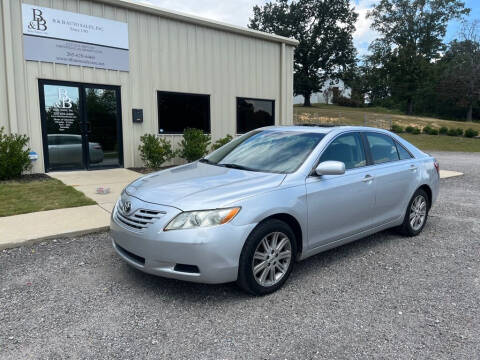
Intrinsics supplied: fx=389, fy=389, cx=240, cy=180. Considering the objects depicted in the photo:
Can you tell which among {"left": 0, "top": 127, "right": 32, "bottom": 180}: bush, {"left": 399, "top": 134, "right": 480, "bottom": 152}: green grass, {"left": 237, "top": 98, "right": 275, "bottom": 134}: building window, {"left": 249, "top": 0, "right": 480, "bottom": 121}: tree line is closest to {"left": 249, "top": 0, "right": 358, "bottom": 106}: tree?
{"left": 249, "top": 0, "right": 480, "bottom": 121}: tree line

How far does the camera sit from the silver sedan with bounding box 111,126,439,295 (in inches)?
131

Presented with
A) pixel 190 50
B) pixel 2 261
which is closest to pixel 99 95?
pixel 190 50

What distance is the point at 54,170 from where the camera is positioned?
9.83 metres

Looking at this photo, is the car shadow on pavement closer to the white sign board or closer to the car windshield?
the car windshield

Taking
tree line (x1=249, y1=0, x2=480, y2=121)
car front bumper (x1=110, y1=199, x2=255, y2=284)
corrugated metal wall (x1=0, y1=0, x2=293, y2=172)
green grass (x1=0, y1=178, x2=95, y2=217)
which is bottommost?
green grass (x1=0, y1=178, x2=95, y2=217)

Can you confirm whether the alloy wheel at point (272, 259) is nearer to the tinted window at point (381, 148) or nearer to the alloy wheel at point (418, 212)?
the tinted window at point (381, 148)

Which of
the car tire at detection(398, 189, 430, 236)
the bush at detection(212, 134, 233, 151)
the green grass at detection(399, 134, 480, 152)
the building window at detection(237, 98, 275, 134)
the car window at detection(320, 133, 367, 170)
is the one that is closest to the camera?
the car window at detection(320, 133, 367, 170)

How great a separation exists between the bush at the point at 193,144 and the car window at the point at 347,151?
274 inches

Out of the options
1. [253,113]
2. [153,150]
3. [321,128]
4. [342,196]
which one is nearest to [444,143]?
[253,113]

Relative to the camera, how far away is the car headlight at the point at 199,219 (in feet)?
10.8

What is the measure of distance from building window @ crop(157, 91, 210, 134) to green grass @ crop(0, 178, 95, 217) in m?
3.88

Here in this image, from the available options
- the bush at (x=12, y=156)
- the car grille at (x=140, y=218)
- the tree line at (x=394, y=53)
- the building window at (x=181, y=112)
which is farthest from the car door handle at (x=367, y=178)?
the tree line at (x=394, y=53)

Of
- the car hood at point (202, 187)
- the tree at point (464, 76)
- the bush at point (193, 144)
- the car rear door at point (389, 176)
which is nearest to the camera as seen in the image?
the car hood at point (202, 187)

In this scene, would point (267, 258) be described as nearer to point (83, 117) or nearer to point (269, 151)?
point (269, 151)
